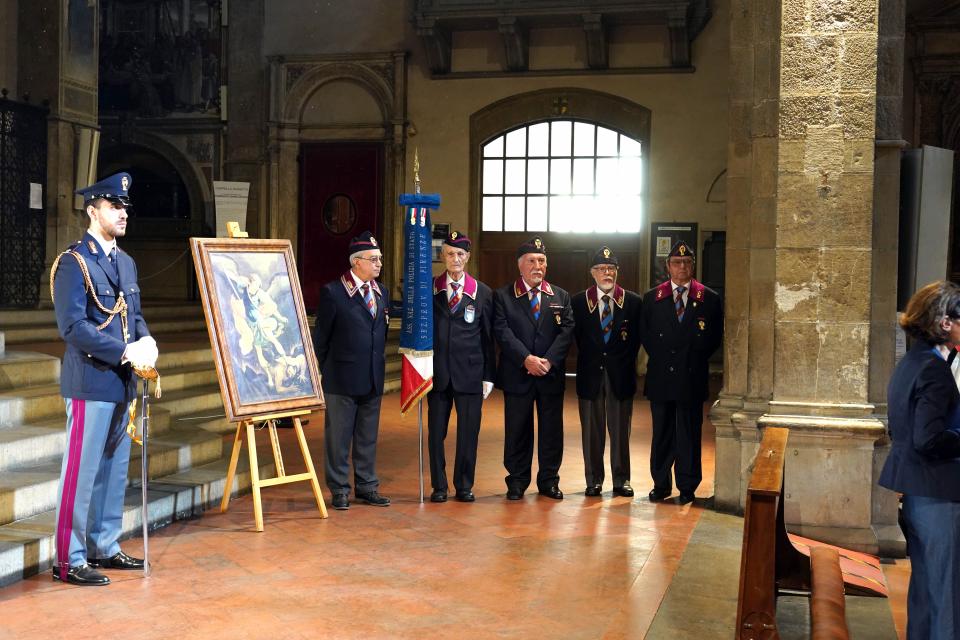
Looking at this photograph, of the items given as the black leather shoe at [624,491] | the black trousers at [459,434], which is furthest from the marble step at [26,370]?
the black leather shoe at [624,491]

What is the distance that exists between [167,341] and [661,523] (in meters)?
6.35

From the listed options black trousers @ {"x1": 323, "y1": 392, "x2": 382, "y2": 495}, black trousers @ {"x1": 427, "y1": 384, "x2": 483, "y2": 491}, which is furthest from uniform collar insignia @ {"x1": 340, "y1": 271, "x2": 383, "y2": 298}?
black trousers @ {"x1": 427, "y1": 384, "x2": 483, "y2": 491}

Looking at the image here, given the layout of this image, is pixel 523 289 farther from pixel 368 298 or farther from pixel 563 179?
pixel 563 179

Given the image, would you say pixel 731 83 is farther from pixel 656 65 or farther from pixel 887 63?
pixel 656 65

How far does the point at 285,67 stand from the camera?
15195mm

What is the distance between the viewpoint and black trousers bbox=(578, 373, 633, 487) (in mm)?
6641

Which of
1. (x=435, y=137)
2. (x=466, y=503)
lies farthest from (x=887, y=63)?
(x=435, y=137)

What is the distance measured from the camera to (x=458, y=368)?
6.50 m

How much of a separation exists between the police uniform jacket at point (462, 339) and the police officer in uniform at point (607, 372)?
619 millimetres

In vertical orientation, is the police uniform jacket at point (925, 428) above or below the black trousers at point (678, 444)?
above

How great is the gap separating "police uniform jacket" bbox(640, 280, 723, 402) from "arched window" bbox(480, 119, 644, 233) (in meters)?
7.97

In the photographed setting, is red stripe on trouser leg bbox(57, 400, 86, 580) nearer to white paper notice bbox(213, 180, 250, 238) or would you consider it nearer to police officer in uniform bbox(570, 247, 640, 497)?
police officer in uniform bbox(570, 247, 640, 497)

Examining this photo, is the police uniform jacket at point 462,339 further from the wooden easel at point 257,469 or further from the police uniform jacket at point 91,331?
the police uniform jacket at point 91,331

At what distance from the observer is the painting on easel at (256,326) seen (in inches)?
221
